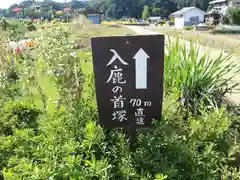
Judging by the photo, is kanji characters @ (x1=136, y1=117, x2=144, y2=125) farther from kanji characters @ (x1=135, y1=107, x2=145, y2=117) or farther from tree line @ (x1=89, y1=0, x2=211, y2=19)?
tree line @ (x1=89, y1=0, x2=211, y2=19)

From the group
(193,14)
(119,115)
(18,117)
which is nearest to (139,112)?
(119,115)

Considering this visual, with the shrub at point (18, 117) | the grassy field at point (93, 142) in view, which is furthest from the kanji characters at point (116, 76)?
the shrub at point (18, 117)

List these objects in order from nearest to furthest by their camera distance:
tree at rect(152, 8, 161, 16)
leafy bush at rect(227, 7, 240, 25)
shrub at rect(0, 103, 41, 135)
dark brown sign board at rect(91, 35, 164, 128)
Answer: dark brown sign board at rect(91, 35, 164, 128)
shrub at rect(0, 103, 41, 135)
leafy bush at rect(227, 7, 240, 25)
tree at rect(152, 8, 161, 16)

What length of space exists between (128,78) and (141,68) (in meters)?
0.14

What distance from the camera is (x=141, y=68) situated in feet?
7.50

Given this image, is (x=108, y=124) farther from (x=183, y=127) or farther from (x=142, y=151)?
(x=183, y=127)

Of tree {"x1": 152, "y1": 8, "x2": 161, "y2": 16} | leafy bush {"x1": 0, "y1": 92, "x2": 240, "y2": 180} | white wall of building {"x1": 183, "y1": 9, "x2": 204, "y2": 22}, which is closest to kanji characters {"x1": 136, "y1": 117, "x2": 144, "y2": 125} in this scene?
leafy bush {"x1": 0, "y1": 92, "x2": 240, "y2": 180}

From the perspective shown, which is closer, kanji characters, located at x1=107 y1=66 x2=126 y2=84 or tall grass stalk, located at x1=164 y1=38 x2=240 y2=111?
kanji characters, located at x1=107 y1=66 x2=126 y2=84

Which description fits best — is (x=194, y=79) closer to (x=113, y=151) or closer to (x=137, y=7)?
(x=113, y=151)

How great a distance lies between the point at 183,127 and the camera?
2682 millimetres

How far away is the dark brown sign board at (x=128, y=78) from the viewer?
2232 millimetres

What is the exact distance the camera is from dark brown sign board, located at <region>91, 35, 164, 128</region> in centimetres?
223

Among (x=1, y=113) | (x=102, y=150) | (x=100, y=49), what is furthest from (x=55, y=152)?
(x=1, y=113)

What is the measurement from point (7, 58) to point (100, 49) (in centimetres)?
318
